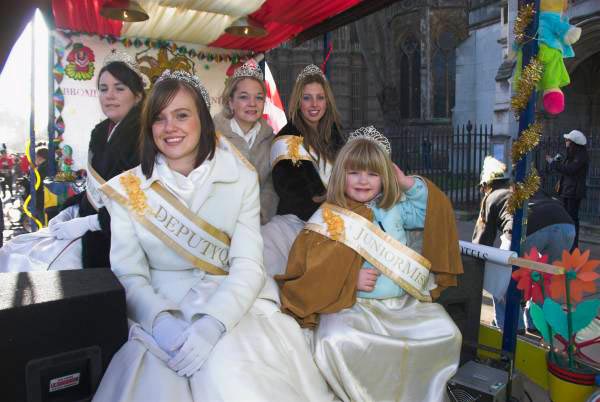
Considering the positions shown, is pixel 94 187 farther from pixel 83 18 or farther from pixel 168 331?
pixel 83 18

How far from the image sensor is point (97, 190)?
9.99 feet

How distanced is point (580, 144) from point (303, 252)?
680 cm

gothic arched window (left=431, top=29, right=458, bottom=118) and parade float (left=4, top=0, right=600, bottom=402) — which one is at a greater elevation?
gothic arched window (left=431, top=29, right=458, bottom=118)

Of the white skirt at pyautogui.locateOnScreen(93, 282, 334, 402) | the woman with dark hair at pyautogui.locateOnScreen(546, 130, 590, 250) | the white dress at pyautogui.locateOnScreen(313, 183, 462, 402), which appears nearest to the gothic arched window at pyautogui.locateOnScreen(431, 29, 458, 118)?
the woman with dark hair at pyautogui.locateOnScreen(546, 130, 590, 250)

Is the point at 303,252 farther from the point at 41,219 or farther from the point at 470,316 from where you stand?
the point at 41,219

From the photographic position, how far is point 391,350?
2.28m

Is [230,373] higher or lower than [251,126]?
lower

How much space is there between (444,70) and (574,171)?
676 inches

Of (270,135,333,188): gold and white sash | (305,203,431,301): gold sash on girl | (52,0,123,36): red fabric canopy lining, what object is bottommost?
(305,203,431,301): gold sash on girl

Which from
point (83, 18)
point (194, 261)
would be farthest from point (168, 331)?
point (83, 18)

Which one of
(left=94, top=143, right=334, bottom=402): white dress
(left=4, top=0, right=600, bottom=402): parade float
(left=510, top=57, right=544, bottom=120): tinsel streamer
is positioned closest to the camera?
(left=94, top=143, right=334, bottom=402): white dress

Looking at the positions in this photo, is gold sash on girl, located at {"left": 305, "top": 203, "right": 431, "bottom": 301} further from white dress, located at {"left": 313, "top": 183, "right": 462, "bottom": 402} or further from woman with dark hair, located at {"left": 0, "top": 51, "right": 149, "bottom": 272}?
woman with dark hair, located at {"left": 0, "top": 51, "right": 149, "bottom": 272}

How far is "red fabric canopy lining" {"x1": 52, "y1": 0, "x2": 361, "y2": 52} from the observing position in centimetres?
468

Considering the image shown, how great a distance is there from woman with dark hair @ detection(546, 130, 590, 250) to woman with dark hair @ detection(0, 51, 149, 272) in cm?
703
